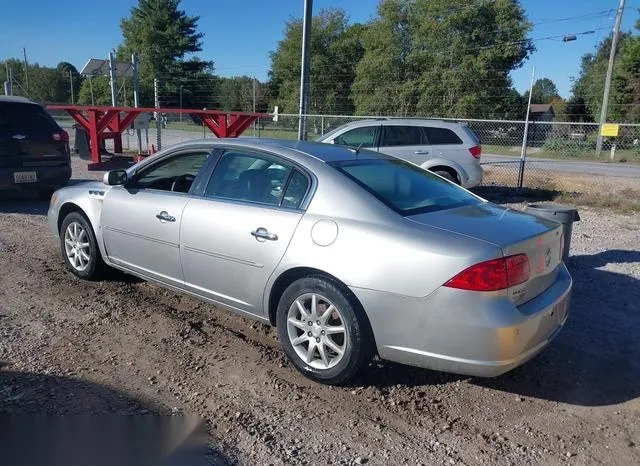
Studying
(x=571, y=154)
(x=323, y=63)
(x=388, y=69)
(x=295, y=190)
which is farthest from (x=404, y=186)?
(x=323, y=63)

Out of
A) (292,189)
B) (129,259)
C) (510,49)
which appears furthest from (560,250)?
(510,49)

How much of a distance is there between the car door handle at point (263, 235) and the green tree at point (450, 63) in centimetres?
3992

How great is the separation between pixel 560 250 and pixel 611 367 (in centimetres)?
99

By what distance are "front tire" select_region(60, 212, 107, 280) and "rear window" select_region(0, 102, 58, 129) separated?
4.11 meters

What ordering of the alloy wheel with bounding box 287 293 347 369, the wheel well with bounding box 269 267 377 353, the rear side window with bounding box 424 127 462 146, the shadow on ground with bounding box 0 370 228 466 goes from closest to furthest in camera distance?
the shadow on ground with bounding box 0 370 228 466, the wheel well with bounding box 269 267 377 353, the alloy wheel with bounding box 287 293 347 369, the rear side window with bounding box 424 127 462 146

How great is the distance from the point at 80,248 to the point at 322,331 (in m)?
2.96

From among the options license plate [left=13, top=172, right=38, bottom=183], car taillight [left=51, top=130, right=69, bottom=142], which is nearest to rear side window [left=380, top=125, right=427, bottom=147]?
car taillight [left=51, top=130, right=69, bottom=142]

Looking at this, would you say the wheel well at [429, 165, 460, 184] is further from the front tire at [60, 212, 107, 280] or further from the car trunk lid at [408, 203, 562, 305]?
the front tire at [60, 212, 107, 280]

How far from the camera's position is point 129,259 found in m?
4.61

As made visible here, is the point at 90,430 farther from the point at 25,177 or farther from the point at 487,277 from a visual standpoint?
the point at 25,177

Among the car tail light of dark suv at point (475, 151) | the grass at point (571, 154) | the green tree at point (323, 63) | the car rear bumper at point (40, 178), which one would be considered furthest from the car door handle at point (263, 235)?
the green tree at point (323, 63)

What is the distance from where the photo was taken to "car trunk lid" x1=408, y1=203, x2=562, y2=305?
10.0ft

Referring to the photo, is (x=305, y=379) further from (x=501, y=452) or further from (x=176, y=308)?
(x=176, y=308)

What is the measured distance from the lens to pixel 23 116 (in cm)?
856
